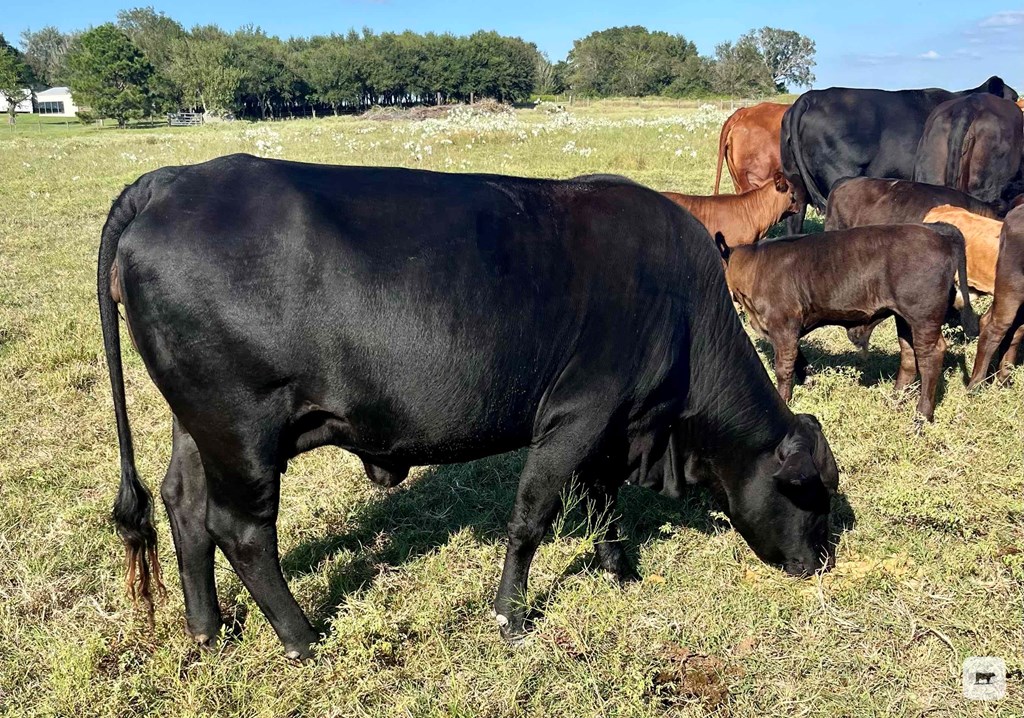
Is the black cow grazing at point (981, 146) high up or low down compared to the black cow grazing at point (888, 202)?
up

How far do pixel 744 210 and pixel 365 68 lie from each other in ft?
276

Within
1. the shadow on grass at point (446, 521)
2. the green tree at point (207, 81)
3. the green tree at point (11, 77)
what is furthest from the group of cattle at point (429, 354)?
the green tree at point (11, 77)

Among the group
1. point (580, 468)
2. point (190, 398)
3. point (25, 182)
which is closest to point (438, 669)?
point (580, 468)

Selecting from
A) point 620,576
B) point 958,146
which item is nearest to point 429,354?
point 620,576

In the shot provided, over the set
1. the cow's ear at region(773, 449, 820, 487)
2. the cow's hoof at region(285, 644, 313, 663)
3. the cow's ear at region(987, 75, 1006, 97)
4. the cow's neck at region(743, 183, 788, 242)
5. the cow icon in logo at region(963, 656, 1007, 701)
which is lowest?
the cow icon in logo at region(963, 656, 1007, 701)

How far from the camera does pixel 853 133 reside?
10648 mm

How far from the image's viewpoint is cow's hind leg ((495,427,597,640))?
331cm

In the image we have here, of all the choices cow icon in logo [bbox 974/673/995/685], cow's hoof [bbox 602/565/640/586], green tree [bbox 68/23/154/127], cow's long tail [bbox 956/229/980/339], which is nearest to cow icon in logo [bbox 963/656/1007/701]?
cow icon in logo [bbox 974/673/995/685]

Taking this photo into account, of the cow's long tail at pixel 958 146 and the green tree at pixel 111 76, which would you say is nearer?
the cow's long tail at pixel 958 146

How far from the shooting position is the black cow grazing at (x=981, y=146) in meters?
8.96

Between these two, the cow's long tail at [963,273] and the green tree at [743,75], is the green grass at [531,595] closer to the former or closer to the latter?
the cow's long tail at [963,273]

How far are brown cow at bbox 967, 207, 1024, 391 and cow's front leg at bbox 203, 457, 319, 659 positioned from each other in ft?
18.2

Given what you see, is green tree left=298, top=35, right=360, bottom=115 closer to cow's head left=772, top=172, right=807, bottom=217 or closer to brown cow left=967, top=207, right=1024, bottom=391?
cow's head left=772, top=172, right=807, bottom=217

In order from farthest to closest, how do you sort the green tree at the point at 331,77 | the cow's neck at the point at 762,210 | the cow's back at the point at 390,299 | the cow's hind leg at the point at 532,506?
the green tree at the point at 331,77 < the cow's neck at the point at 762,210 < the cow's hind leg at the point at 532,506 < the cow's back at the point at 390,299
